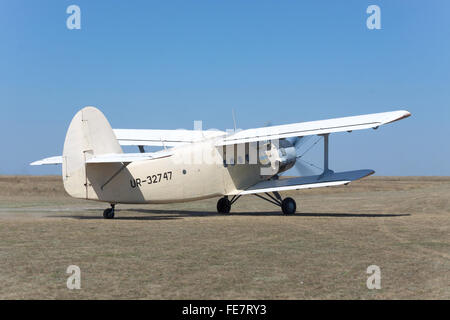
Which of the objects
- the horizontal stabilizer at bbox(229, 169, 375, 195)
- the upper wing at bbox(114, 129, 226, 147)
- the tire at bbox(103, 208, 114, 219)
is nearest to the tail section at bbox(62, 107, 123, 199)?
the tire at bbox(103, 208, 114, 219)

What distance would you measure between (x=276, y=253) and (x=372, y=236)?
3.74 meters

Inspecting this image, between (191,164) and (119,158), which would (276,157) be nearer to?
(191,164)

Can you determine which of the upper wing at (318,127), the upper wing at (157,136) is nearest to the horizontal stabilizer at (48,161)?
the upper wing at (157,136)

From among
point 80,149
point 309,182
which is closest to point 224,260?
point 80,149

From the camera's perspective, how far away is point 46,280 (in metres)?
7.48

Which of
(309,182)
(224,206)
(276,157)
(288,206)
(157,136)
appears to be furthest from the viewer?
(157,136)

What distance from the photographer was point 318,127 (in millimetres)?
18656

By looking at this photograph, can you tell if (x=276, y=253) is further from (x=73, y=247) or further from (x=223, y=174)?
(x=223, y=174)

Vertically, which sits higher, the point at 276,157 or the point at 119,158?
the point at 119,158

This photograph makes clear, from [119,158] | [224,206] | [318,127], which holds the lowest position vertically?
[224,206]

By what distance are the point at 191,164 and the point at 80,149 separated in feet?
12.7

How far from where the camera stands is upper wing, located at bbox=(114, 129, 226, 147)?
75.1 feet

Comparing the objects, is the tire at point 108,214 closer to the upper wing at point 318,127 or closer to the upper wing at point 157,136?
the upper wing at point 318,127

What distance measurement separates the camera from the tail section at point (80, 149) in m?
16.7
